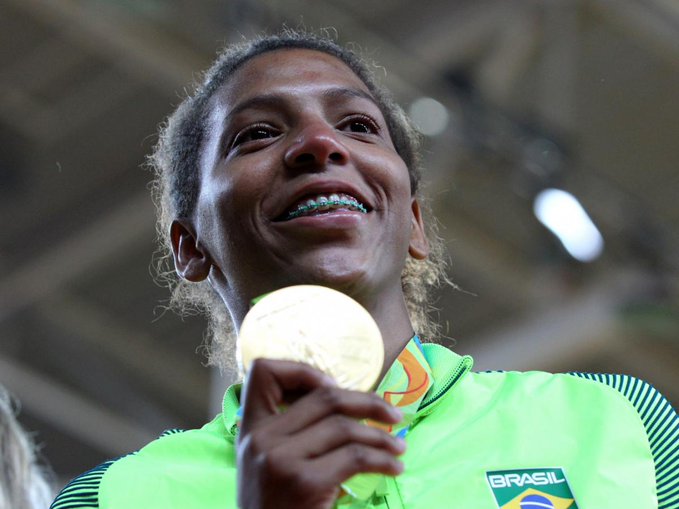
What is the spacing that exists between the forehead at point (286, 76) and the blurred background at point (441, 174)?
3395mm

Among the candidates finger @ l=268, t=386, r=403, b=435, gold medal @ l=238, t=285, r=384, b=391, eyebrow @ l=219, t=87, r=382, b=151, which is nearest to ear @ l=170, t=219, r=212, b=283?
eyebrow @ l=219, t=87, r=382, b=151

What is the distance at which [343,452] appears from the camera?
141 centimetres

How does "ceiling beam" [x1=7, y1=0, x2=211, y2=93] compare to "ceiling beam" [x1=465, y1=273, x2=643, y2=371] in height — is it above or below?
above

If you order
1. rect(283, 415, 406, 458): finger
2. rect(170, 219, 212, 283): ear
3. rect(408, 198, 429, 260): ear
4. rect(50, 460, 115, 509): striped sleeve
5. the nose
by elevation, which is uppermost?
rect(408, 198, 429, 260): ear

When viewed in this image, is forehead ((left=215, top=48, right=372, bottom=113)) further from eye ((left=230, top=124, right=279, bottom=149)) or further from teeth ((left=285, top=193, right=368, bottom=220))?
teeth ((left=285, top=193, right=368, bottom=220))

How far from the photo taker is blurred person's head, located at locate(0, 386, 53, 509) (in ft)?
10.4

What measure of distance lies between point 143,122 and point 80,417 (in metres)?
2.59

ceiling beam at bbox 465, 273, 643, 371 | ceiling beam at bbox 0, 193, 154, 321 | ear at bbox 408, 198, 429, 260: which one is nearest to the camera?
ear at bbox 408, 198, 429, 260

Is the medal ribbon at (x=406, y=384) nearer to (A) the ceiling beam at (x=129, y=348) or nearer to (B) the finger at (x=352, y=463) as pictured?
(B) the finger at (x=352, y=463)

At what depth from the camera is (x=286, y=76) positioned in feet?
7.54

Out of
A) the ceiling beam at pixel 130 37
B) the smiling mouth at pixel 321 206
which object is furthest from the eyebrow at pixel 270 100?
the ceiling beam at pixel 130 37

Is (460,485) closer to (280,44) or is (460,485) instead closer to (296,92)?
(296,92)

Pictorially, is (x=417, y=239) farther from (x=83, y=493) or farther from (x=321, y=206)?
(x=83, y=493)

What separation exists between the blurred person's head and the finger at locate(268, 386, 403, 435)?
1863 millimetres
